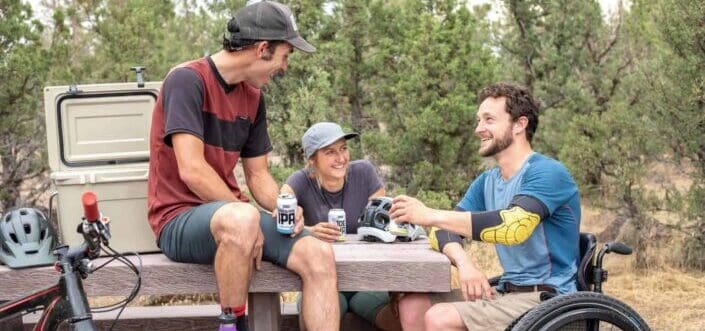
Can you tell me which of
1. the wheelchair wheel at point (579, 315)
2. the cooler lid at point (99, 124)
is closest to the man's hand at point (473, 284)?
the wheelchair wheel at point (579, 315)

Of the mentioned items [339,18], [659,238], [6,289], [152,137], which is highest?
[339,18]

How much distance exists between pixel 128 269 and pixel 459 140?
4383mm

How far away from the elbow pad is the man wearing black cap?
567mm

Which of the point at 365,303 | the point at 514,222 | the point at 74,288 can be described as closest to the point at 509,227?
the point at 514,222

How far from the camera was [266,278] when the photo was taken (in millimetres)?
3141

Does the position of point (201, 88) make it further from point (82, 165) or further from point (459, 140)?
point (459, 140)

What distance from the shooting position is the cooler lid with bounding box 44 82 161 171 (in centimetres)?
341

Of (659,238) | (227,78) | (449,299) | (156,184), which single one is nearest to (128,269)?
(156,184)

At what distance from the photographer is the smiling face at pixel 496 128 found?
10.3 ft

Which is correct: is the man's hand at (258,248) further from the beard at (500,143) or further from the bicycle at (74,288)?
the beard at (500,143)

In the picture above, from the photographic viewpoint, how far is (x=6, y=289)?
3.13 m

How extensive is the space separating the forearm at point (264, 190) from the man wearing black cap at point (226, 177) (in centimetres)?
19

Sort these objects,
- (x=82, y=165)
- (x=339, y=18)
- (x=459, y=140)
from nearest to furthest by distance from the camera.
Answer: (x=82, y=165)
(x=459, y=140)
(x=339, y=18)

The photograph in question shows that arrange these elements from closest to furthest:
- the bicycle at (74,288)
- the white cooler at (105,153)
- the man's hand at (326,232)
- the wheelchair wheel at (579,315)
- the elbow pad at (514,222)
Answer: the bicycle at (74,288) < the wheelchair wheel at (579,315) < the elbow pad at (514,222) < the white cooler at (105,153) < the man's hand at (326,232)
